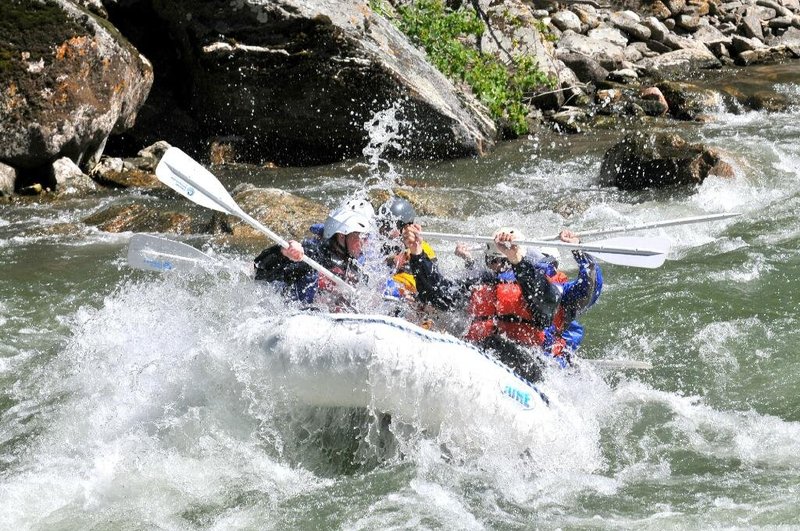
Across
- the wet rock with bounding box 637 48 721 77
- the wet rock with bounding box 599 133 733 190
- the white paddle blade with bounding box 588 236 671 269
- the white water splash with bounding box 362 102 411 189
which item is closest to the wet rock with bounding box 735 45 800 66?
the wet rock with bounding box 637 48 721 77

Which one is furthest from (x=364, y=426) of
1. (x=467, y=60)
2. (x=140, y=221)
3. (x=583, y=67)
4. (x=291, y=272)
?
(x=583, y=67)

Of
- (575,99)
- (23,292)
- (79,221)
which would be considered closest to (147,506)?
(23,292)

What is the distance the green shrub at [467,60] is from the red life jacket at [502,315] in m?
8.04

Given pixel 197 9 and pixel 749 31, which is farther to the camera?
pixel 749 31

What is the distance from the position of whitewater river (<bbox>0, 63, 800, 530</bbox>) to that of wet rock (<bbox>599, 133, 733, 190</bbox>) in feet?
7.84

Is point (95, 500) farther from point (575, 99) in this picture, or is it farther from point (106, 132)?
point (575, 99)

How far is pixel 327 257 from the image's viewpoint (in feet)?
18.5

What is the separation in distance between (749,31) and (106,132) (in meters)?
14.5

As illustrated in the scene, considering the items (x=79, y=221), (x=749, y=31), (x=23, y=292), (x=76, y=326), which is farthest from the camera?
(x=749, y=31)

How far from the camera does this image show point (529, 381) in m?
5.16

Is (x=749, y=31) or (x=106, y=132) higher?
(x=106, y=132)

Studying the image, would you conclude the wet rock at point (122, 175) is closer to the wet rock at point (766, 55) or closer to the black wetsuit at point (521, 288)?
the black wetsuit at point (521, 288)

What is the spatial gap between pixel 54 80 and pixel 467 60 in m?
5.76

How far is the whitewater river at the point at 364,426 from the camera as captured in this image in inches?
180
